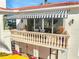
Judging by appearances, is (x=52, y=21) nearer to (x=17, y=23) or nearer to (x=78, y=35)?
(x=78, y=35)

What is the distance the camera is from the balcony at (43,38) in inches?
752

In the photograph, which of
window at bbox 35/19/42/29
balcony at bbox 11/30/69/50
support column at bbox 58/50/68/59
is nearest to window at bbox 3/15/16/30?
balcony at bbox 11/30/69/50

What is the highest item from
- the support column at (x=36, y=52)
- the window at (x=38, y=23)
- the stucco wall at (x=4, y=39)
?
the window at (x=38, y=23)

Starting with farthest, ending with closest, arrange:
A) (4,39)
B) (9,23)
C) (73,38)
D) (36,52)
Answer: (9,23)
(4,39)
(36,52)
(73,38)

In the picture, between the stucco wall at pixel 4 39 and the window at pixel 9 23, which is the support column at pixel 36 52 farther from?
the window at pixel 9 23

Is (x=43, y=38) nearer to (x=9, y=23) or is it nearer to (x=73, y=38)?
(x=73, y=38)

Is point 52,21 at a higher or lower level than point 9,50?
higher

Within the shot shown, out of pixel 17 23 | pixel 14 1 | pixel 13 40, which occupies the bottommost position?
pixel 13 40

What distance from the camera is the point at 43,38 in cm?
2105

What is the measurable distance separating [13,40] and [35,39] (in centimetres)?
476

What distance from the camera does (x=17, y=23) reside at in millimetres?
26922

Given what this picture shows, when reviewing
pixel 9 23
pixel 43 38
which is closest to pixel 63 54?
pixel 43 38

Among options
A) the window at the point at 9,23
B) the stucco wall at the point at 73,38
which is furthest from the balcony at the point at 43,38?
the window at the point at 9,23

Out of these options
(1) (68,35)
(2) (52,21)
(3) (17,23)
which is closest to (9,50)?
(3) (17,23)
